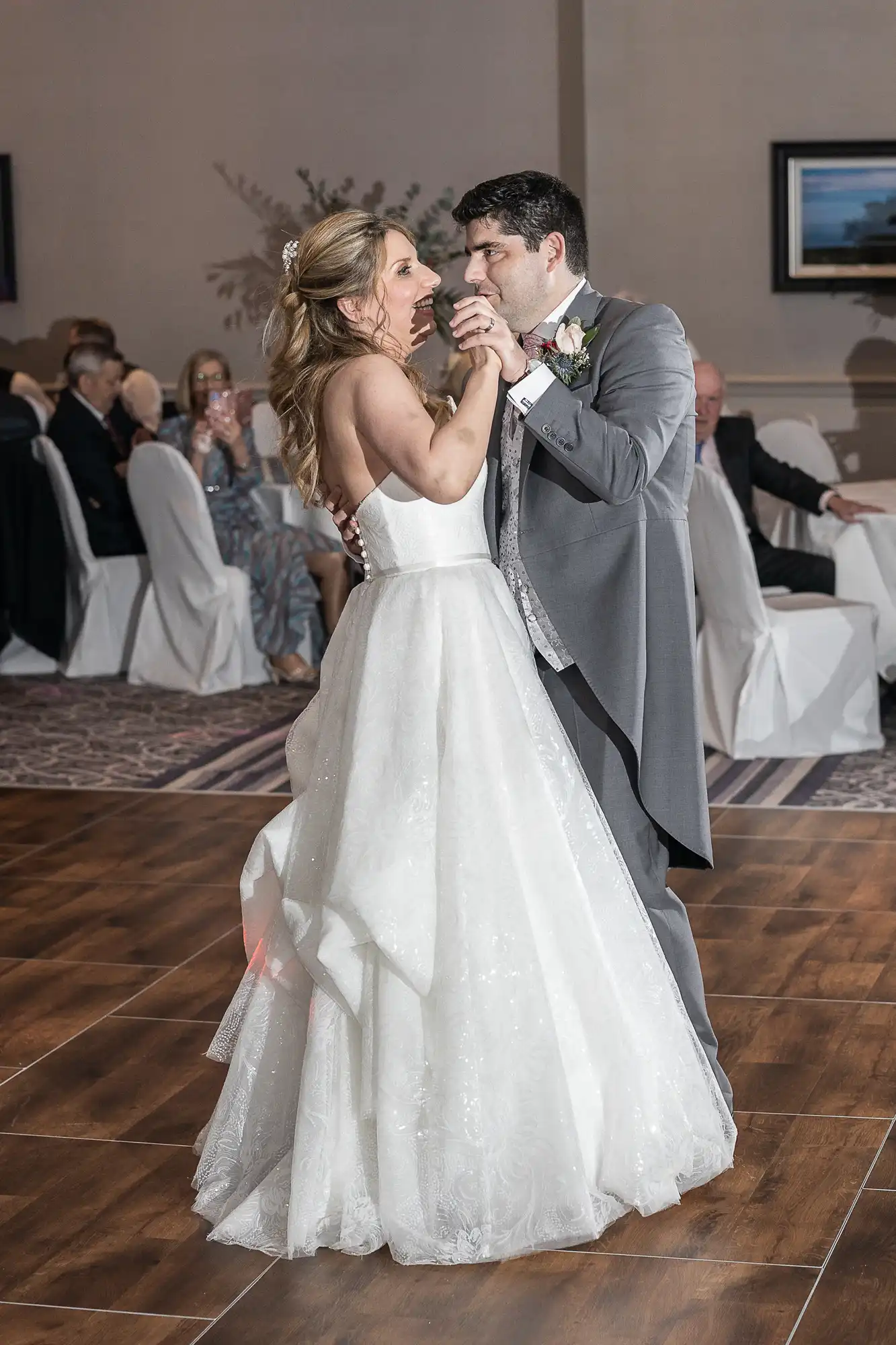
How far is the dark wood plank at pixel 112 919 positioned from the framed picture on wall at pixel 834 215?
240 inches

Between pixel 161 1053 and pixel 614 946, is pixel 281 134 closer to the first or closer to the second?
pixel 161 1053

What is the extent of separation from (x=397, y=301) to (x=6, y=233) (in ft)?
27.7

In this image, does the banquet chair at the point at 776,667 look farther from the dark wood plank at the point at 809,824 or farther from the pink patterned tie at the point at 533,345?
the pink patterned tie at the point at 533,345

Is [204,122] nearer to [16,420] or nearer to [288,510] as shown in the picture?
[16,420]

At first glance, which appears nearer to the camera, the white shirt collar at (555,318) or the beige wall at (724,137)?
the white shirt collar at (555,318)

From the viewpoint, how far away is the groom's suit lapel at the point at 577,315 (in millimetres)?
2676

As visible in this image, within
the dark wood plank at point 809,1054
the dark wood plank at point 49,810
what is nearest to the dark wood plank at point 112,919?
the dark wood plank at point 49,810

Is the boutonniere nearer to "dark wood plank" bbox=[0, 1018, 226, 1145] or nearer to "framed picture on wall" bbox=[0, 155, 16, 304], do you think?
"dark wood plank" bbox=[0, 1018, 226, 1145]

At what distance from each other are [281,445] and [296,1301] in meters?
1.20

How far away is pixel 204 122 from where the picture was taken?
33.2 ft

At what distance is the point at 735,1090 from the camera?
3.11 meters

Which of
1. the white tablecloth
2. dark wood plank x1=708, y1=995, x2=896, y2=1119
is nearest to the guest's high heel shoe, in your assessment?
the white tablecloth

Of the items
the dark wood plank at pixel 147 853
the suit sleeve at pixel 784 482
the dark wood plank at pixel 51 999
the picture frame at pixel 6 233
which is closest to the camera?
the dark wood plank at pixel 51 999

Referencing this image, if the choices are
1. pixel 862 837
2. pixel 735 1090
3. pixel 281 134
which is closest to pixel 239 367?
pixel 281 134
